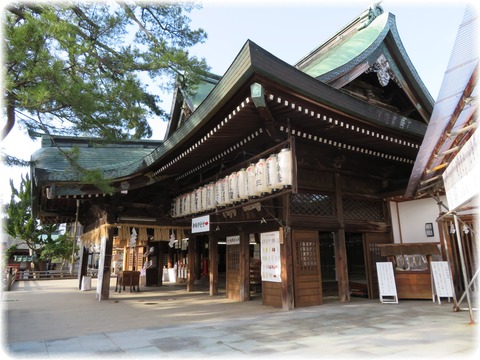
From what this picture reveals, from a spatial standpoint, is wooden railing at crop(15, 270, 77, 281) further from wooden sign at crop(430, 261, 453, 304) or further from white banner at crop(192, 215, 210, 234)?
wooden sign at crop(430, 261, 453, 304)

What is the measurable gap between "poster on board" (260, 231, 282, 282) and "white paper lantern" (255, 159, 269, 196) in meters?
1.57

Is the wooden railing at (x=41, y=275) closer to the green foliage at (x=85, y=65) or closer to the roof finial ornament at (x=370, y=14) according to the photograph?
the green foliage at (x=85, y=65)

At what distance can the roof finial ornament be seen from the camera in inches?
505

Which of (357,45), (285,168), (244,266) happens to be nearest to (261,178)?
(285,168)

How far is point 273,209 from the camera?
9062 mm

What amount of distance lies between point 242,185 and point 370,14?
9.42 metres

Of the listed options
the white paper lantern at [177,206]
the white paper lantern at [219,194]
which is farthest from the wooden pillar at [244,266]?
the white paper lantern at [177,206]

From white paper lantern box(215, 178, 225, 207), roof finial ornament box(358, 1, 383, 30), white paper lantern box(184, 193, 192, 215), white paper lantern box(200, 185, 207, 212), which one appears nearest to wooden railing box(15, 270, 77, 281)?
white paper lantern box(184, 193, 192, 215)

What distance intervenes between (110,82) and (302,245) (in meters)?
6.61

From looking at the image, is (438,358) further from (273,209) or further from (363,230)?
(363,230)

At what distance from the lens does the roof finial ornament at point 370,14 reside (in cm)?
1282

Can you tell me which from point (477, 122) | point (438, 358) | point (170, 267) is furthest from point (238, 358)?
point (170, 267)

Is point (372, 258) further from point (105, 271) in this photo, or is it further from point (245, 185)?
point (105, 271)

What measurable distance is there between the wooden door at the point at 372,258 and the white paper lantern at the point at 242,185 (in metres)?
4.59
